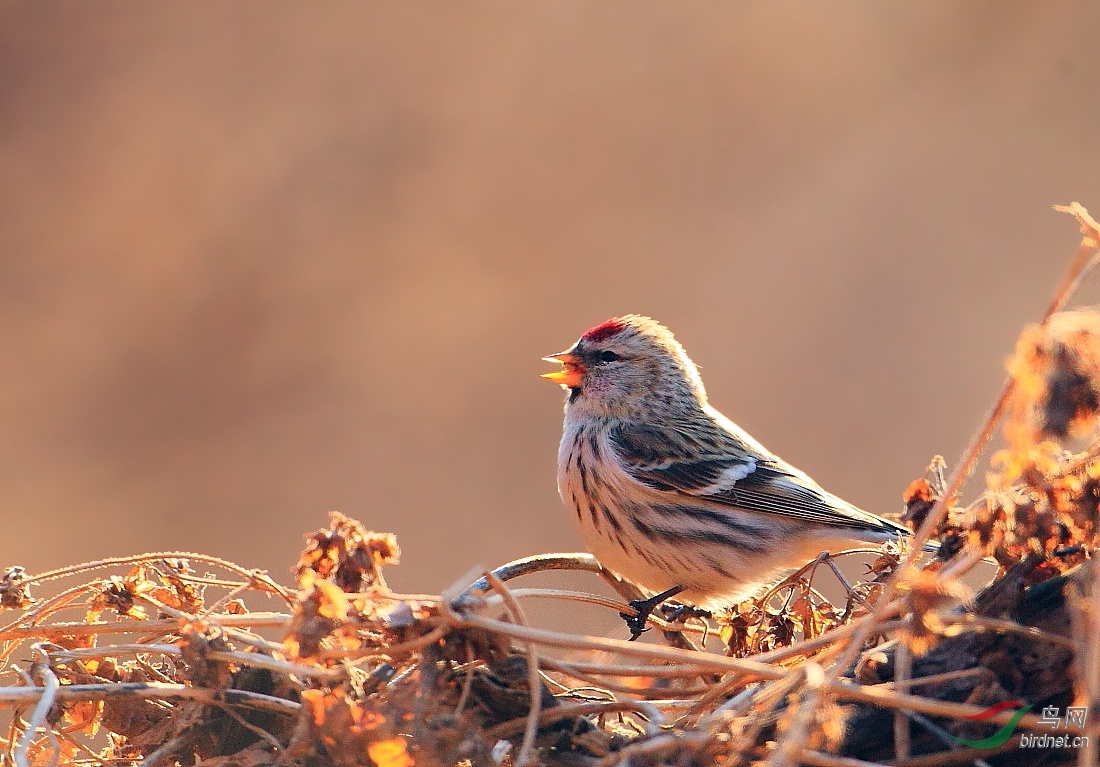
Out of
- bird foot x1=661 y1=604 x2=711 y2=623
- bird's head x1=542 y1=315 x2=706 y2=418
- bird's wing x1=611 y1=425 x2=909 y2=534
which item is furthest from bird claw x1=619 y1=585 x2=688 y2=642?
bird's head x1=542 y1=315 x2=706 y2=418

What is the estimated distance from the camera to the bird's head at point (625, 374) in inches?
122

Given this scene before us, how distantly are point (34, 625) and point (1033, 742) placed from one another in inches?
47.1

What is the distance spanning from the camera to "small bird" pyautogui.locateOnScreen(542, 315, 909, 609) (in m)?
2.61

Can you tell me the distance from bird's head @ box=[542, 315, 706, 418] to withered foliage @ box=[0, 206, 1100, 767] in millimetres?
1764

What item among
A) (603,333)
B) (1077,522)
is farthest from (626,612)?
(603,333)

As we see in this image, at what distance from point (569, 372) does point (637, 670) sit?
2152 millimetres

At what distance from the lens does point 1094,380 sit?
945 mm

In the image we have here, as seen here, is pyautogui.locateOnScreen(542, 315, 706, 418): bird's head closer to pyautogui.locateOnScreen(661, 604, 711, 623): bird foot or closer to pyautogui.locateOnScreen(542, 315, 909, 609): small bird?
pyautogui.locateOnScreen(542, 315, 909, 609): small bird

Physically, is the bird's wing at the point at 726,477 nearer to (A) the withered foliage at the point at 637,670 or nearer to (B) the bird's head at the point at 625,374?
(B) the bird's head at the point at 625,374

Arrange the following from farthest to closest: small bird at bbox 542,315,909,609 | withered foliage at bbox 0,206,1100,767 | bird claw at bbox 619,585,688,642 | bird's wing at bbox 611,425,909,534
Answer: bird's wing at bbox 611,425,909,534 → small bird at bbox 542,315,909,609 → bird claw at bbox 619,585,688,642 → withered foliage at bbox 0,206,1100,767

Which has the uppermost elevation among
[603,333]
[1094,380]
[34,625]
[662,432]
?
[603,333]

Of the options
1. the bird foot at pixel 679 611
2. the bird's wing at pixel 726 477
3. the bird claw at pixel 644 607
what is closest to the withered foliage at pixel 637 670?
the bird claw at pixel 644 607

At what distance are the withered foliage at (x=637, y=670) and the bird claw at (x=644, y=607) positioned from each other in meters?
0.72

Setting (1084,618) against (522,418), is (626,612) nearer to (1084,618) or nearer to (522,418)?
(1084,618)
